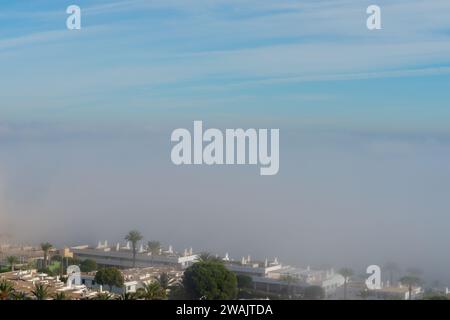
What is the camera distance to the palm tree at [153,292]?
9.22 meters

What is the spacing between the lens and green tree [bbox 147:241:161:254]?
9.98 metres

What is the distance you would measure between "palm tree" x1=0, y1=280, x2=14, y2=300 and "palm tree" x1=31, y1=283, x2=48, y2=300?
0.98 ft

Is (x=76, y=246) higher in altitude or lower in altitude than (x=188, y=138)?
lower

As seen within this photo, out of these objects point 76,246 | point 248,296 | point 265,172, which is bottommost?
point 248,296

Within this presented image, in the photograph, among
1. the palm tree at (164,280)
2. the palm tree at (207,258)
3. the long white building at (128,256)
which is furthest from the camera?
the long white building at (128,256)

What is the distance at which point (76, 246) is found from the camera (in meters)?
10.1

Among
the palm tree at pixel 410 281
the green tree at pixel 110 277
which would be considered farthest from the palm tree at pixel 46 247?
the palm tree at pixel 410 281

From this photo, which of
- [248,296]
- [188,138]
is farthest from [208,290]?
[188,138]

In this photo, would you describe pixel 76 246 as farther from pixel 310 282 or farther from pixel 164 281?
pixel 310 282

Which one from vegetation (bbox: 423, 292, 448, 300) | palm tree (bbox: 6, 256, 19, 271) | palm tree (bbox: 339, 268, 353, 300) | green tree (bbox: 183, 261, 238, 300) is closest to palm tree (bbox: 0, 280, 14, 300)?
palm tree (bbox: 6, 256, 19, 271)

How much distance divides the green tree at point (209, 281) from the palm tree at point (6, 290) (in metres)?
2.39

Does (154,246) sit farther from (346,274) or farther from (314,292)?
(346,274)

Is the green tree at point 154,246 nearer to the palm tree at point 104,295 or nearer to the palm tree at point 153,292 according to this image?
the palm tree at point 153,292
